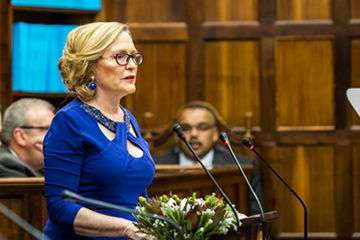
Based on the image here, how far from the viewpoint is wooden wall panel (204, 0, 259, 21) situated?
5.77m

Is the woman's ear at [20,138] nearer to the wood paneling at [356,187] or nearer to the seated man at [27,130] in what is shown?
the seated man at [27,130]

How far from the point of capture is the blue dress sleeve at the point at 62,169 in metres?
2.30

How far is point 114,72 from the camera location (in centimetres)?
248

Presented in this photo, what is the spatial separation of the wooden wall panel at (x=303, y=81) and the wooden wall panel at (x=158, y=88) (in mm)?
809

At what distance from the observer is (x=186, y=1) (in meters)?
5.77

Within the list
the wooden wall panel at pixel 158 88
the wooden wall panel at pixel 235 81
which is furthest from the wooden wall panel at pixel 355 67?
the wooden wall panel at pixel 158 88

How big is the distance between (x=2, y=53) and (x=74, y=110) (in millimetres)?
3063

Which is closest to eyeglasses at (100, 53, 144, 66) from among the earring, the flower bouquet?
the earring

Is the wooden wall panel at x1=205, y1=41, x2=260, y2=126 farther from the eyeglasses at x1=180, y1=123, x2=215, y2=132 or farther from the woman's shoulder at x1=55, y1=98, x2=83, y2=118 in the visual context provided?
the woman's shoulder at x1=55, y1=98, x2=83, y2=118

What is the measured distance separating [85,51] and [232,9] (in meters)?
3.47

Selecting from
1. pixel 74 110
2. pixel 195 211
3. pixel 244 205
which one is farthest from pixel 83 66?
pixel 244 205

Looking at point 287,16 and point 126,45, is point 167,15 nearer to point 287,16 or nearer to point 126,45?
point 287,16

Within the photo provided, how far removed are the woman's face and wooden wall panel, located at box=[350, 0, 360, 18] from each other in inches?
143

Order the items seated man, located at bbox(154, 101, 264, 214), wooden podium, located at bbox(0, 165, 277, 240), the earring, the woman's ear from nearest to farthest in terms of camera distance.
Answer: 1. the earring
2. wooden podium, located at bbox(0, 165, 277, 240)
3. the woman's ear
4. seated man, located at bbox(154, 101, 264, 214)
